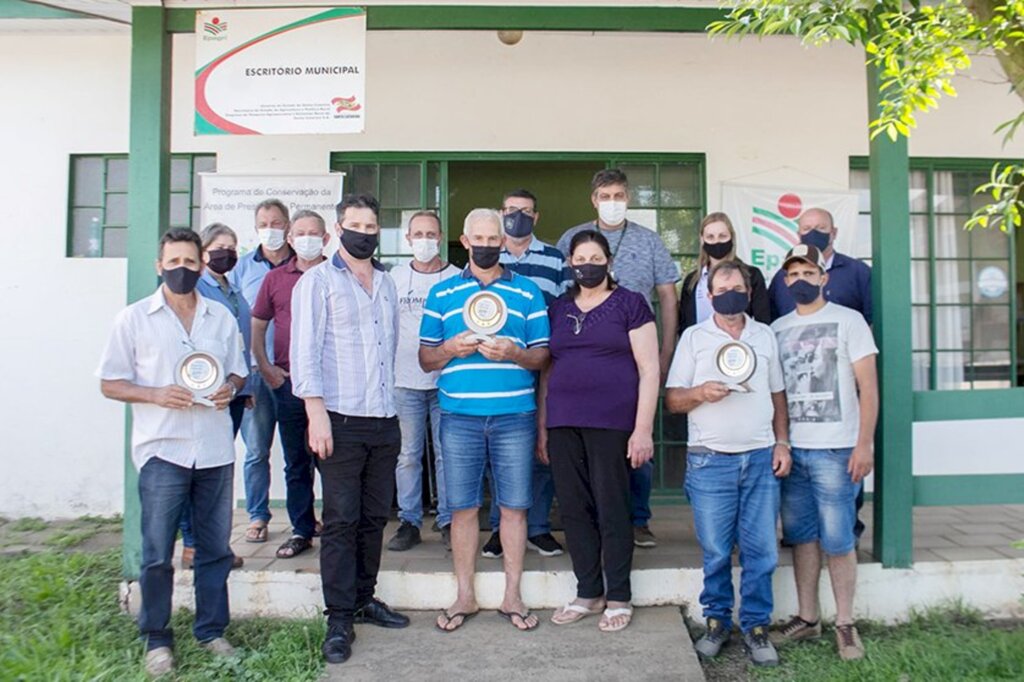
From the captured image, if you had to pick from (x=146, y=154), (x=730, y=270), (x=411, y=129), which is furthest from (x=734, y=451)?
(x=411, y=129)

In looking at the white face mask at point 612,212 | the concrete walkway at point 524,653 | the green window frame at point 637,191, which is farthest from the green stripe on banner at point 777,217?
the concrete walkway at point 524,653

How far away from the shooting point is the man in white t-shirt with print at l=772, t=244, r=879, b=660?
334 cm

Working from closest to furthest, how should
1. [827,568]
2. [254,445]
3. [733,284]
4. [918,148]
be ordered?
[733,284], [827,568], [254,445], [918,148]

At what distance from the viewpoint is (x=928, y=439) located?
5.63m

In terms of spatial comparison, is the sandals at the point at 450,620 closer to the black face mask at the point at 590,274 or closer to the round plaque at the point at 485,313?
the round plaque at the point at 485,313

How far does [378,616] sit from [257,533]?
46.2 inches

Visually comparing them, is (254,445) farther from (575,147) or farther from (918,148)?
(918,148)

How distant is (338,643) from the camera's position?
3.27 metres

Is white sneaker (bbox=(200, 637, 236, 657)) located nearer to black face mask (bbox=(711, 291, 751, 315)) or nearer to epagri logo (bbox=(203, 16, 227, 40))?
black face mask (bbox=(711, 291, 751, 315))

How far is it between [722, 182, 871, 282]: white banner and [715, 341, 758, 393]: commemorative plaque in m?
2.62

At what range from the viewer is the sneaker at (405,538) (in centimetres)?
411

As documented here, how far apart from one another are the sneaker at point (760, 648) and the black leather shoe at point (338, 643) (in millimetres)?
1809

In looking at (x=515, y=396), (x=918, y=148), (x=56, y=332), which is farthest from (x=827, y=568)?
(x=56, y=332)

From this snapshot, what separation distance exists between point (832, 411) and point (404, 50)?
407cm
